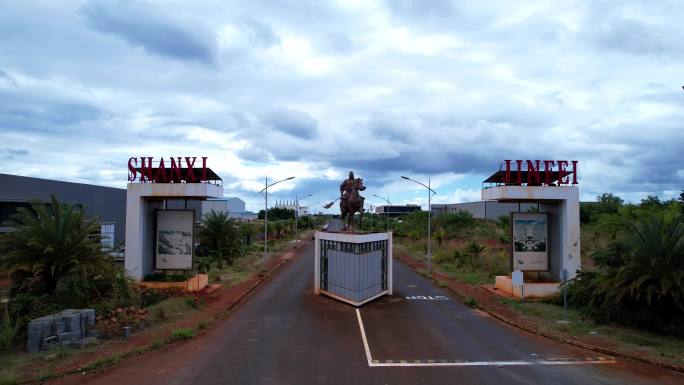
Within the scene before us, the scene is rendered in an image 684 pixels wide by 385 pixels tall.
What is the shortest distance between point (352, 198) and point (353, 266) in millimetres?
4136

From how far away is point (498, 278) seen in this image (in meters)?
28.9

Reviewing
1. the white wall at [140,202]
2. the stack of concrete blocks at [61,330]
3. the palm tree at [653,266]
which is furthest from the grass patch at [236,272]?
the palm tree at [653,266]

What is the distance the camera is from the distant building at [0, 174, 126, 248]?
36409 mm

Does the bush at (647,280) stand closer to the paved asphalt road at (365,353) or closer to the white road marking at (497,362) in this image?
the paved asphalt road at (365,353)

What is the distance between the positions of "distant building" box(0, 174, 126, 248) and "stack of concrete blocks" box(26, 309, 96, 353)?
1424cm

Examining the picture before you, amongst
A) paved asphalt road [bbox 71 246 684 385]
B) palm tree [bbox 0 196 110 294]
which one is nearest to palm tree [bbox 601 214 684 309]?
paved asphalt road [bbox 71 246 684 385]

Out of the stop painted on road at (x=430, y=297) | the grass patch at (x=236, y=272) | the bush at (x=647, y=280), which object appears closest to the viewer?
the bush at (x=647, y=280)

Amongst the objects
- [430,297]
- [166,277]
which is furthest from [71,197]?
[430,297]

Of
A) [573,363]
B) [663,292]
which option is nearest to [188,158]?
[573,363]

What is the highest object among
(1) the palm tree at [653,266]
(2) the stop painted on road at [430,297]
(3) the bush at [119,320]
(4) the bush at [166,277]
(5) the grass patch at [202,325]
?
(1) the palm tree at [653,266]

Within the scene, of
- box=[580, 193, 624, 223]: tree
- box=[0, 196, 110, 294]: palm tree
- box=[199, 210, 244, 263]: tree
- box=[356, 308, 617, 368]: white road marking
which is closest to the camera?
box=[356, 308, 617, 368]: white road marking

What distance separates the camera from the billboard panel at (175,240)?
27047 mm

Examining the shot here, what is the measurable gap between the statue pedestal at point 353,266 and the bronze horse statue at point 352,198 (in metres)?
1.69

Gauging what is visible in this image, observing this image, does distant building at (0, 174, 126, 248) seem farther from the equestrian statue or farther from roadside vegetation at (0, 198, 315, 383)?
the equestrian statue
